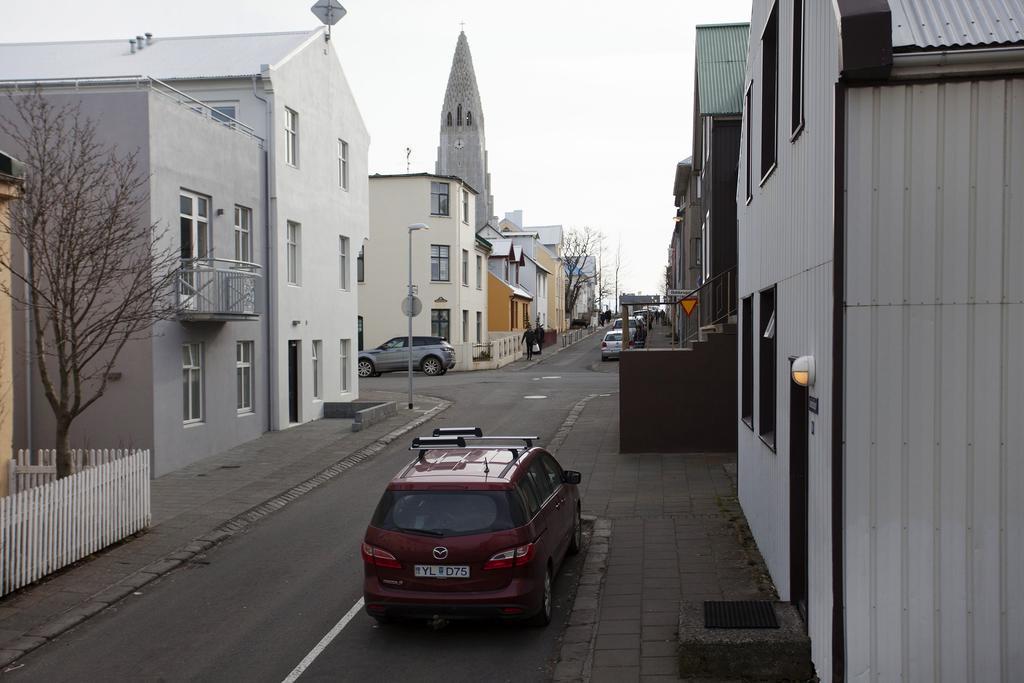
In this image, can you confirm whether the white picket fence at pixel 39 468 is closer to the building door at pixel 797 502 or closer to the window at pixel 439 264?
the building door at pixel 797 502

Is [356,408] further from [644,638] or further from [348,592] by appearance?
[644,638]

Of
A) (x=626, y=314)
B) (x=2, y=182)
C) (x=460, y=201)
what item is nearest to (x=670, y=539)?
(x=626, y=314)

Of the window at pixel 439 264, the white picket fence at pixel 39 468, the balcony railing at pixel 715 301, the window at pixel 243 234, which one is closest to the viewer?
the white picket fence at pixel 39 468

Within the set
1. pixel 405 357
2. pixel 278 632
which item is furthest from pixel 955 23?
pixel 405 357

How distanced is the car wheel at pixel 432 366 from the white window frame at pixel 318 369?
526 inches

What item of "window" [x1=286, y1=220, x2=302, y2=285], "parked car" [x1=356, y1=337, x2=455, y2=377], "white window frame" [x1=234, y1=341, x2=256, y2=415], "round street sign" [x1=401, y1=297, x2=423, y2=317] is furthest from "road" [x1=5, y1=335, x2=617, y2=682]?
"parked car" [x1=356, y1=337, x2=455, y2=377]

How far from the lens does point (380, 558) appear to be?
8.72 metres

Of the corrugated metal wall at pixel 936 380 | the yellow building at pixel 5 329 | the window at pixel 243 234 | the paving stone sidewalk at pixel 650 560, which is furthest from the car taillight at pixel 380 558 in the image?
the window at pixel 243 234

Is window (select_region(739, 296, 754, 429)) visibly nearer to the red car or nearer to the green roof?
the red car

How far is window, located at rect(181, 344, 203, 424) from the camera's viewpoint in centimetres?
1892

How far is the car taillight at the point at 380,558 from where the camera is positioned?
866cm

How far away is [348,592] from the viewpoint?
1051 cm

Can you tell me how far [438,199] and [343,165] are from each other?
17.5 metres

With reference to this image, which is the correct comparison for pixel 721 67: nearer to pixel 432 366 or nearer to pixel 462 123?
pixel 432 366
